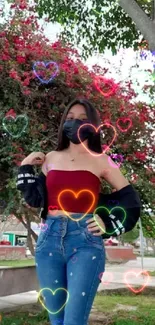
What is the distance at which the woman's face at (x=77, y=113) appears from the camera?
2324 mm

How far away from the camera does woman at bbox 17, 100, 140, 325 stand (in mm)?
1953

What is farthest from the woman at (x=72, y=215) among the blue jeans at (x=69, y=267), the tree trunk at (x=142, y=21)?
the tree trunk at (x=142, y=21)

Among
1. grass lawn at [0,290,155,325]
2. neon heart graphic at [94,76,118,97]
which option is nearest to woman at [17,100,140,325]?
neon heart graphic at [94,76,118,97]

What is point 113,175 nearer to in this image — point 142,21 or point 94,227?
point 94,227

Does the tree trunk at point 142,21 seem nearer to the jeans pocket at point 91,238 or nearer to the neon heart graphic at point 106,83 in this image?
the neon heart graphic at point 106,83

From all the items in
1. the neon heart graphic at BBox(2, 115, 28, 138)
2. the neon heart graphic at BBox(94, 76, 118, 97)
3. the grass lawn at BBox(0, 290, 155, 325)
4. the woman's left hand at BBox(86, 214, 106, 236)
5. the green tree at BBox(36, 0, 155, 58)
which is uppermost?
the green tree at BBox(36, 0, 155, 58)

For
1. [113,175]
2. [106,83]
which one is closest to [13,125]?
[106,83]

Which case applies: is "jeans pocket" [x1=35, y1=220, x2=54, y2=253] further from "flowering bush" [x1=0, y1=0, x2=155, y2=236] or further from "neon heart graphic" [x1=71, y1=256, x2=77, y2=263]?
"flowering bush" [x1=0, y1=0, x2=155, y2=236]

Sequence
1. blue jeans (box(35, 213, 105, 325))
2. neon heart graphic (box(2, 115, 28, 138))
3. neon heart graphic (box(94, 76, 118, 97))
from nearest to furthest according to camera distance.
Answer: blue jeans (box(35, 213, 105, 325))
neon heart graphic (box(2, 115, 28, 138))
neon heart graphic (box(94, 76, 118, 97))

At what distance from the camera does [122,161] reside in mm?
4945

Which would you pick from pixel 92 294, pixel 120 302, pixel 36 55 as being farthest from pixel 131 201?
pixel 120 302

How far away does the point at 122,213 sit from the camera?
6.94 feet

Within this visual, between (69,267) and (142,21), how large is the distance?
8.24ft

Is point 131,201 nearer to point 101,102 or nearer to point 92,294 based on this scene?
point 92,294
